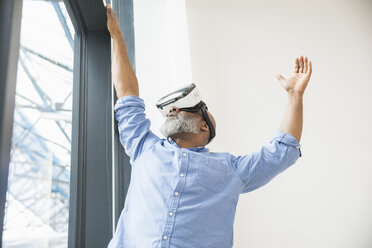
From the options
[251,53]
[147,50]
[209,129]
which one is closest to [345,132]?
[251,53]

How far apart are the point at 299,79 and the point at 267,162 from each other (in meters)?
0.42

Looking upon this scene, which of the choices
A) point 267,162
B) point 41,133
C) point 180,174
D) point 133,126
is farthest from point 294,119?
point 41,133

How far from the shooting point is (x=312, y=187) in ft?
6.56

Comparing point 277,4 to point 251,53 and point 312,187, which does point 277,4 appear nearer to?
point 251,53

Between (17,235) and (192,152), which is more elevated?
(192,152)

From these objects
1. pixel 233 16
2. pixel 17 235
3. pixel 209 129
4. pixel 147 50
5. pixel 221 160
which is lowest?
pixel 17 235

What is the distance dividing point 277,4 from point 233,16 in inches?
14.2

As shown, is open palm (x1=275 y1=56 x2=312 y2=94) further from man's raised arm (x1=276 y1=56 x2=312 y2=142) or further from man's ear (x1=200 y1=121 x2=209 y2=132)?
man's ear (x1=200 y1=121 x2=209 y2=132)

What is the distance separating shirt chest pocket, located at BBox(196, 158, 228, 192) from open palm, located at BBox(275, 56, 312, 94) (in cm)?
46

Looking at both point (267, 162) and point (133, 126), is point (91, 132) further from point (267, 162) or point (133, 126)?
point (267, 162)

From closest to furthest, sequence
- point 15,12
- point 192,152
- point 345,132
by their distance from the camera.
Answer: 1. point 15,12
2. point 192,152
3. point 345,132

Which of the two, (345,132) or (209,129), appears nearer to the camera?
(209,129)

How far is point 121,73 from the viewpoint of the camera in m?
1.12

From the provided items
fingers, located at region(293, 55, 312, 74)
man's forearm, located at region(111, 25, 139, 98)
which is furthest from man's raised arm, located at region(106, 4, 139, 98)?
fingers, located at region(293, 55, 312, 74)
